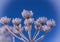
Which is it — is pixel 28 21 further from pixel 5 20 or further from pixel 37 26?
pixel 5 20

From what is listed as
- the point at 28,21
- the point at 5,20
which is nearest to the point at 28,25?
the point at 28,21

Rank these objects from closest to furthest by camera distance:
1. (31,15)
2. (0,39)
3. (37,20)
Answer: (0,39) < (31,15) < (37,20)


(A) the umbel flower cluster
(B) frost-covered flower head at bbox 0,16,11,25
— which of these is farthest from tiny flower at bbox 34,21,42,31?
(B) frost-covered flower head at bbox 0,16,11,25

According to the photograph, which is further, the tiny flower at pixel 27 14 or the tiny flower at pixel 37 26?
the tiny flower at pixel 37 26

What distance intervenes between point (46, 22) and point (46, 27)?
61 mm

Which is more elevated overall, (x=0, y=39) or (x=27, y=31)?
(x=27, y=31)

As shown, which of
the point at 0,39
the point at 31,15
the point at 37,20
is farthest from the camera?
the point at 37,20

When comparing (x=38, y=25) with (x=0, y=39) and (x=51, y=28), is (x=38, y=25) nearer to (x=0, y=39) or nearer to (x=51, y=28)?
(x=51, y=28)

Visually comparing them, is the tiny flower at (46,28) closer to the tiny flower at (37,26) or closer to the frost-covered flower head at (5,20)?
the tiny flower at (37,26)

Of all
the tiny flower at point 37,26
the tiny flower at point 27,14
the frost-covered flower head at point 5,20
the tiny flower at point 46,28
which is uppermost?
the frost-covered flower head at point 5,20

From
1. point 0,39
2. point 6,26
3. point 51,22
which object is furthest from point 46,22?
point 0,39

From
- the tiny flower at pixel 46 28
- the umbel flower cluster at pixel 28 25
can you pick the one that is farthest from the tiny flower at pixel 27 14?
the tiny flower at pixel 46 28

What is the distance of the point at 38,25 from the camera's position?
2.17m

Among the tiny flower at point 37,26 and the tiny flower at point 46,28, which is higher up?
the tiny flower at point 37,26
